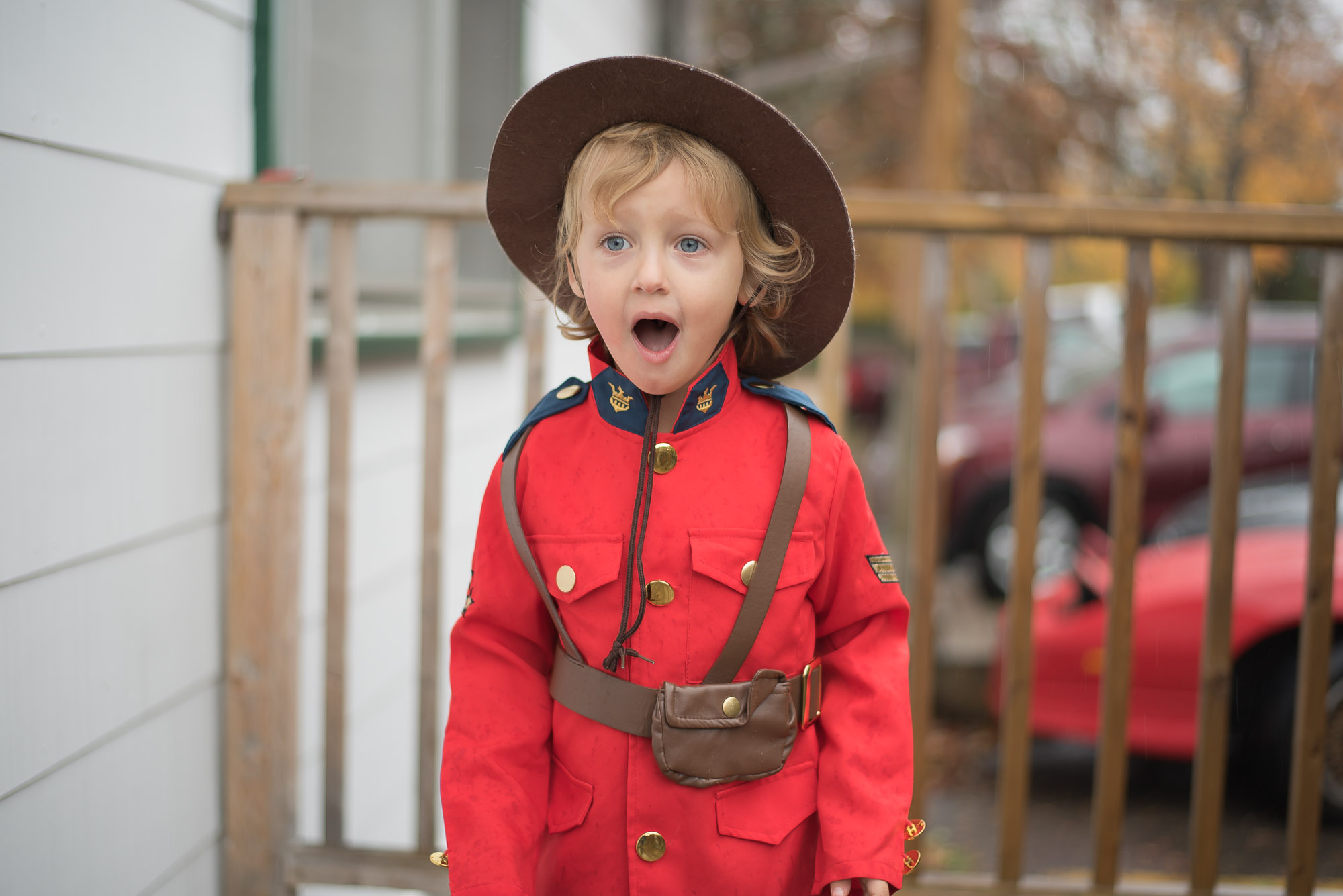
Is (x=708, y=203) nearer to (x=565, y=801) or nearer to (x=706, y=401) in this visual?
(x=706, y=401)

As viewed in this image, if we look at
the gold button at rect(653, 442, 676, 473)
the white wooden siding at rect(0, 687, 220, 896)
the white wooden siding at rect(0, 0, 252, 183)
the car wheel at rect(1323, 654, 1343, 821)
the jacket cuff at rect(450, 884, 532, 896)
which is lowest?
the car wheel at rect(1323, 654, 1343, 821)

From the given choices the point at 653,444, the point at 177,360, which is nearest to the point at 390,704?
the point at 177,360

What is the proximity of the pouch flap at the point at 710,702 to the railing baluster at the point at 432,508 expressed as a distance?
100 cm

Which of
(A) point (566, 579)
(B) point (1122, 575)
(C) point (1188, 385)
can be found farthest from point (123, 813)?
(C) point (1188, 385)

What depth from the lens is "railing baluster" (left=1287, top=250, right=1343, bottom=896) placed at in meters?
2.12

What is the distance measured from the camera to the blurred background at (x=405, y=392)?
1.59 m

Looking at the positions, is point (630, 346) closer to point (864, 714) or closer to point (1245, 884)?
point (864, 714)

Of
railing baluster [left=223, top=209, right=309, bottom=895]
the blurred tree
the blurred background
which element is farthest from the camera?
the blurred tree

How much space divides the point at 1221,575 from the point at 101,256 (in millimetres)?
2261

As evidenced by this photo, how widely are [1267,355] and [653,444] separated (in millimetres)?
6125

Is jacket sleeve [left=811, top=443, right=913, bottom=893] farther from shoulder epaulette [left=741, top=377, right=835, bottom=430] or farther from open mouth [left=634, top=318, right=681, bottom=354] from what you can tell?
open mouth [left=634, top=318, right=681, bottom=354]

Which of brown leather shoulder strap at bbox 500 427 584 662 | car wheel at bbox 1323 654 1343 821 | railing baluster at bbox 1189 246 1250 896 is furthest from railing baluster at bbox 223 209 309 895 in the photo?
car wheel at bbox 1323 654 1343 821

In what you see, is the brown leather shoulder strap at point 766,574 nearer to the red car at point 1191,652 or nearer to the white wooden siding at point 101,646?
the white wooden siding at point 101,646

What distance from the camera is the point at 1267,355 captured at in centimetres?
622
